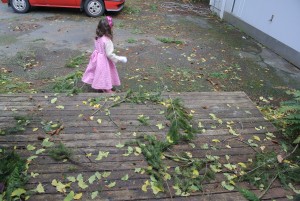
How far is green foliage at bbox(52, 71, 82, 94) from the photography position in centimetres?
521

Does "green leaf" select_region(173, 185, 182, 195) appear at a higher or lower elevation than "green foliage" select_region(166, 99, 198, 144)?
lower

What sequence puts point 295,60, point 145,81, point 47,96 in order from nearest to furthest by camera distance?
point 47,96, point 145,81, point 295,60

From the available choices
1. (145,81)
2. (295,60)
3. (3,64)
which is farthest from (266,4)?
(3,64)

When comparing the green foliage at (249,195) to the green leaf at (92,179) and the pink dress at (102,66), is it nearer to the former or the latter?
the green leaf at (92,179)

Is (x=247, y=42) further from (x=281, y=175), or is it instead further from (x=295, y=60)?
(x=281, y=175)

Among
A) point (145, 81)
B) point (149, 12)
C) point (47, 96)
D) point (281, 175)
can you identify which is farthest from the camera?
point (149, 12)

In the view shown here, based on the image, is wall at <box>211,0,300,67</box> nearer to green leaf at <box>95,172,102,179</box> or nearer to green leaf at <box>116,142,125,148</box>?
green leaf at <box>116,142,125,148</box>

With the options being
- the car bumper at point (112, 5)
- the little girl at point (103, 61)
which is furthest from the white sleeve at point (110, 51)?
the car bumper at point (112, 5)

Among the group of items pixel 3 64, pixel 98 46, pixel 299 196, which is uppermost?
pixel 98 46

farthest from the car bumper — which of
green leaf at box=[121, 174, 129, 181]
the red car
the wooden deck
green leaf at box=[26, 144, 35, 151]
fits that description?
green leaf at box=[121, 174, 129, 181]

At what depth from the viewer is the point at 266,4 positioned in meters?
8.45

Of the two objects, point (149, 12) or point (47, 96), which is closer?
point (47, 96)

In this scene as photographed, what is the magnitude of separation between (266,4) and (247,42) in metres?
1.19

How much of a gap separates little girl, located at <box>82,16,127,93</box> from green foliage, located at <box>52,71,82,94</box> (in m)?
0.31
